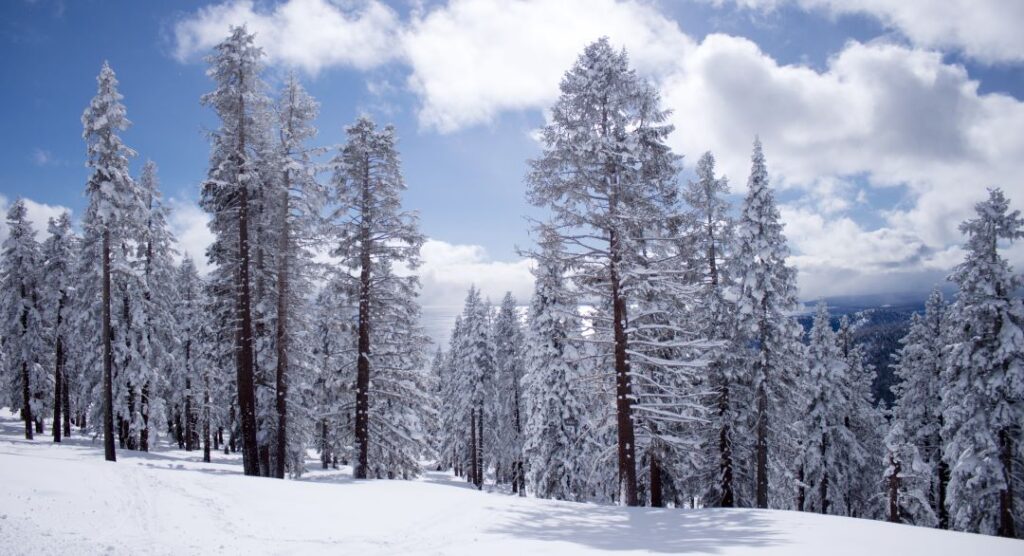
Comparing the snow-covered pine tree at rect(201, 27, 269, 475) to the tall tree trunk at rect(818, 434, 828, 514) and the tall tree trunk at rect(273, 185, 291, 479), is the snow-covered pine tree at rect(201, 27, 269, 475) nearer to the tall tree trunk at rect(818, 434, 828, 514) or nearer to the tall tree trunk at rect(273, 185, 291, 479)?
the tall tree trunk at rect(273, 185, 291, 479)

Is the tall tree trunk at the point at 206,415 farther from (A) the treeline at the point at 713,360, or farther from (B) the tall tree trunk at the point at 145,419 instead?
(A) the treeline at the point at 713,360

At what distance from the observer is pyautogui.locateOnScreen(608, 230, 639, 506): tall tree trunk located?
13953 mm

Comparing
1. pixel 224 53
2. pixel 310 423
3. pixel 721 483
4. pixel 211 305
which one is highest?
pixel 224 53

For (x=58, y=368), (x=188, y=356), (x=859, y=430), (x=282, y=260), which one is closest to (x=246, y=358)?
(x=282, y=260)

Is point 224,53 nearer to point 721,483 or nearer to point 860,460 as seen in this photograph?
point 721,483

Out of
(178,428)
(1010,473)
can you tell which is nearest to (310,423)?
(178,428)

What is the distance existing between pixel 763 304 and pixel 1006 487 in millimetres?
14035

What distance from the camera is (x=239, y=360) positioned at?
63.5 feet

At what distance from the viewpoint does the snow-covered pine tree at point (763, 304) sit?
21.4m

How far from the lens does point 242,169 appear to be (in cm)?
1869

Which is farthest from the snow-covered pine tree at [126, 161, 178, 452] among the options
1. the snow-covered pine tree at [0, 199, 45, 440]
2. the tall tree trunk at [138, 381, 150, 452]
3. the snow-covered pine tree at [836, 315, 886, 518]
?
the snow-covered pine tree at [836, 315, 886, 518]

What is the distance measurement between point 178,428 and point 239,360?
38.4 meters

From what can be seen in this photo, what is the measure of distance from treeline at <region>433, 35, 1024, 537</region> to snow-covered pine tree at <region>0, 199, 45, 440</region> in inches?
1234

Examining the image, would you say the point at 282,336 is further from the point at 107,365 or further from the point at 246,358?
the point at 107,365
